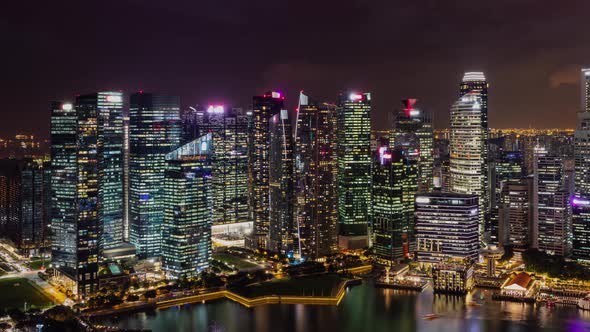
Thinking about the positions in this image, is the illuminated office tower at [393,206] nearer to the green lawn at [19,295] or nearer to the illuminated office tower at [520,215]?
the illuminated office tower at [520,215]

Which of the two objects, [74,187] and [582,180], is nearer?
[74,187]

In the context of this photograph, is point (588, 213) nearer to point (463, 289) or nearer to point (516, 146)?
point (463, 289)

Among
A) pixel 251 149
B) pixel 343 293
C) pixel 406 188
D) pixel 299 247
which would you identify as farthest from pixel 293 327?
pixel 251 149

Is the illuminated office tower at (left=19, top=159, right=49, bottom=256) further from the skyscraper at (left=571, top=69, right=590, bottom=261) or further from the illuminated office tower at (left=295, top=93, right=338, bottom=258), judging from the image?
the skyscraper at (left=571, top=69, right=590, bottom=261)

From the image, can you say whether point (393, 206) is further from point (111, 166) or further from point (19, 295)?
point (19, 295)

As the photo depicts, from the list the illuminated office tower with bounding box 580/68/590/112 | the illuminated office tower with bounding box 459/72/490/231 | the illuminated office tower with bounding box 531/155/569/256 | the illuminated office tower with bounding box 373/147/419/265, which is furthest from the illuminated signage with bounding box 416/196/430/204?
the illuminated office tower with bounding box 580/68/590/112

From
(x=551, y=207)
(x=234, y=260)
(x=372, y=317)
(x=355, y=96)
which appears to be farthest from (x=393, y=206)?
(x=355, y=96)
